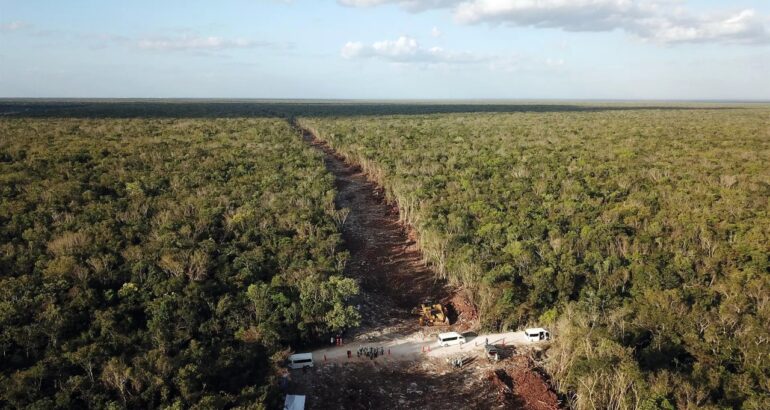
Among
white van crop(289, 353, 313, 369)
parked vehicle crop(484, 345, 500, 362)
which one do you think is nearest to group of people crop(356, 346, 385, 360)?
white van crop(289, 353, 313, 369)

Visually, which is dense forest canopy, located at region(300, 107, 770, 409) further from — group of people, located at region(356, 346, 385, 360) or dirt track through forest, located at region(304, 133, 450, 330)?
group of people, located at region(356, 346, 385, 360)

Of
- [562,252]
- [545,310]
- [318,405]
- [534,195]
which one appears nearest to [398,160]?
[534,195]

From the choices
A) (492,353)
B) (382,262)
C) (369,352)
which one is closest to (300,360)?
(369,352)

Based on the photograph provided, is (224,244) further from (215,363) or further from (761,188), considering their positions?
(761,188)

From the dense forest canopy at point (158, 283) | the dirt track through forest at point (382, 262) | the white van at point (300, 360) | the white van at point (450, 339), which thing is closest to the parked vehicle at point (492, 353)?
the white van at point (450, 339)

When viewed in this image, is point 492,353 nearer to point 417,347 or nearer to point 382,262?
point 417,347
